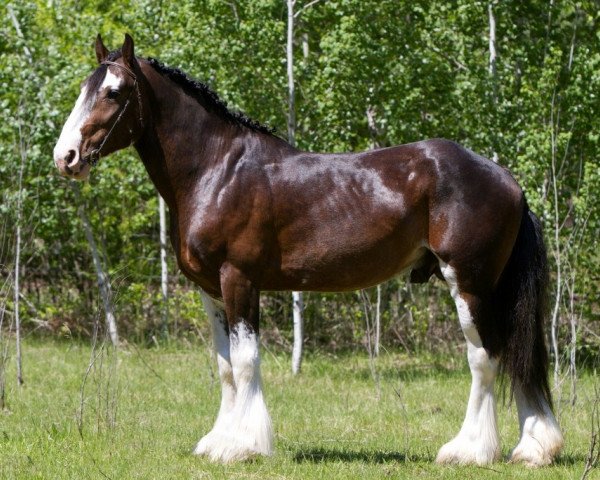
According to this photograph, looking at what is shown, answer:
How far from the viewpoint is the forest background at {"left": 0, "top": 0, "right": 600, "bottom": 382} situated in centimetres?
1067

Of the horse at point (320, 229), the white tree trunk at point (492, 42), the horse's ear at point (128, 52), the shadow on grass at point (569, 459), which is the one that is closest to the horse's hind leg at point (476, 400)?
the horse at point (320, 229)

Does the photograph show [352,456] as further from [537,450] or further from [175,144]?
[175,144]

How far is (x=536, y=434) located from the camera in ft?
20.5

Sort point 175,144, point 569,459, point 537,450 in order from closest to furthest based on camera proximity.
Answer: point 537,450, point 175,144, point 569,459

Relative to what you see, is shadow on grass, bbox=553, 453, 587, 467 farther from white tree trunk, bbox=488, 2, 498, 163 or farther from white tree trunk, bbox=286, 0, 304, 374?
white tree trunk, bbox=488, 2, 498, 163

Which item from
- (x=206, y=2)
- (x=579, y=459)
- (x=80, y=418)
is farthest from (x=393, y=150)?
(x=206, y=2)

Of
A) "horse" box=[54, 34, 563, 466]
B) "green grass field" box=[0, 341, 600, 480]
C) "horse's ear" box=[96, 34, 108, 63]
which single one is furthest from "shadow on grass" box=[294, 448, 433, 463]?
"horse's ear" box=[96, 34, 108, 63]

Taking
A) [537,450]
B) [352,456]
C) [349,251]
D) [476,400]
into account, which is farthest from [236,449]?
[537,450]

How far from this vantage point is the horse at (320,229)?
6160 mm

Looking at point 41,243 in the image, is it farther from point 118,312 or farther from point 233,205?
point 233,205

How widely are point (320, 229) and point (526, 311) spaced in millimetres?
1365

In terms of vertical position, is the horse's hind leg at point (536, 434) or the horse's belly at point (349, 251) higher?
the horse's belly at point (349, 251)

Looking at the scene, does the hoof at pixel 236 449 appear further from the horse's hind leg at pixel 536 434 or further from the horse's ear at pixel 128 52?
the horse's ear at pixel 128 52

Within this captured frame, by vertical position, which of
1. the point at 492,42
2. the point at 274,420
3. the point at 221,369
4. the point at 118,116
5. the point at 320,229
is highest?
the point at 492,42
